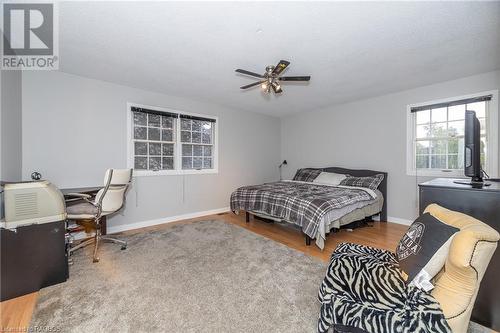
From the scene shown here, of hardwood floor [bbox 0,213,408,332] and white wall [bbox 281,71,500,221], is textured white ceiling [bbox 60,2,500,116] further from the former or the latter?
hardwood floor [bbox 0,213,408,332]

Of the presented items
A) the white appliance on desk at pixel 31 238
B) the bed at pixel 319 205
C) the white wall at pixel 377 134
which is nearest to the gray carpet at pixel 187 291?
the white appliance on desk at pixel 31 238

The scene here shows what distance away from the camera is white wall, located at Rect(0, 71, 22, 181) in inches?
91.7

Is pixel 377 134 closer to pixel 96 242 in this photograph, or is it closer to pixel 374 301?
pixel 374 301

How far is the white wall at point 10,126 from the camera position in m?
2.33

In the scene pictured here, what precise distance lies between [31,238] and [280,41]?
10.2ft

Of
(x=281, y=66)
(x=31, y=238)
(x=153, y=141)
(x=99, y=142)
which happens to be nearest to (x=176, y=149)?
(x=153, y=141)

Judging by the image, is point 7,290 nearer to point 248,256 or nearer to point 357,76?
point 248,256

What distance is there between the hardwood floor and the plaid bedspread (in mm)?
311

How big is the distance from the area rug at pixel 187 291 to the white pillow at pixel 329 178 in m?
2.11

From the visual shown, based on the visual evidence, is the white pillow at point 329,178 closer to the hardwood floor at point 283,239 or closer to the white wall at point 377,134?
the white wall at point 377,134

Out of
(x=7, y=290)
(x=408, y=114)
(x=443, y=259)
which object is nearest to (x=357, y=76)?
(x=408, y=114)

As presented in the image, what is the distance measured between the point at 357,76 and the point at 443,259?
9.53 feet

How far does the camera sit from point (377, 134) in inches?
170

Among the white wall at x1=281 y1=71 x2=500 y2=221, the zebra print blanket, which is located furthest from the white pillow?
the zebra print blanket
